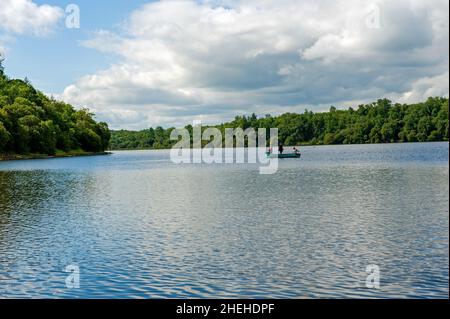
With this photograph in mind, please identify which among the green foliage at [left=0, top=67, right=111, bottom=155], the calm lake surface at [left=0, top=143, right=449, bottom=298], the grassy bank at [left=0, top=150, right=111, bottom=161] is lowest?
the calm lake surface at [left=0, top=143, right=449, bottom=298]

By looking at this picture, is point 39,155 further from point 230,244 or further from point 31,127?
point 230,244

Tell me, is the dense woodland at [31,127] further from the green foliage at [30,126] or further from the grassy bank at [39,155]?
the grassy bank at [39,155]

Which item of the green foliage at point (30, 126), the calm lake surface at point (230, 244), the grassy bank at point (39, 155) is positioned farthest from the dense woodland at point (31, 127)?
the calm lake surface at point (230, 244)

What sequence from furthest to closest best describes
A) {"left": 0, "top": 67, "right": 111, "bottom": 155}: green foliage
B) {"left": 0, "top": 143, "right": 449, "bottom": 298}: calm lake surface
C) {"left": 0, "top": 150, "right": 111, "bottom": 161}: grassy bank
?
{"left": 0, "top": 67, "right": 111, "bottom": 155}: green foliage → {"left": 0, "top": 150, "right": 111, "bottom": 161}: grassy bank → {"left": 0, "top": 143, "right": 449, "bottom": 298}: calm lake surface

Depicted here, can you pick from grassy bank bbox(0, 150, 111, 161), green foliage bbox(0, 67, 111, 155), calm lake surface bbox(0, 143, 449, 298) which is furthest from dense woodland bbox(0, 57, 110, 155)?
calm lake surface bbox(0, 143, 449, 298)

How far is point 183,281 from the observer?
20.2 metres

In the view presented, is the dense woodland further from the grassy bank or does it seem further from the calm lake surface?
the calm lake surface

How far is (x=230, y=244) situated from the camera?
A: 26844 millimetres

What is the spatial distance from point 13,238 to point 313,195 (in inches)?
1033

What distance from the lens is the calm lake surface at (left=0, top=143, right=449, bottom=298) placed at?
19.6 meters

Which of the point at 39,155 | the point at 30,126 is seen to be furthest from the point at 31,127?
the point at 39,155

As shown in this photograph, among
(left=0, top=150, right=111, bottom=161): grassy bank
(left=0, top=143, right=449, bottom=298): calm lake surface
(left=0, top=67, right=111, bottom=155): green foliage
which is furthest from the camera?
(left=0, top=67, right=111, bottom=155): green foliage

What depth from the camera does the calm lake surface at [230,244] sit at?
770 inches
